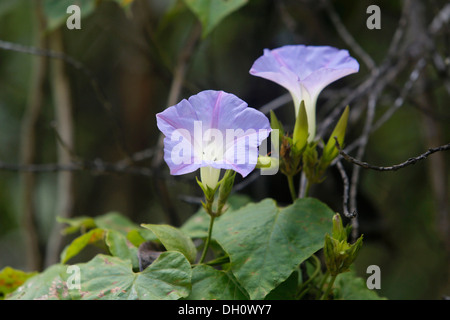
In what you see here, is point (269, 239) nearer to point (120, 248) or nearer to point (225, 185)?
point (225, 185)

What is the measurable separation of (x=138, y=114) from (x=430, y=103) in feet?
3.65

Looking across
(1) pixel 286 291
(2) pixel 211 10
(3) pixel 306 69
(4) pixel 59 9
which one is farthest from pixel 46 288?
(4) pixel 59 9

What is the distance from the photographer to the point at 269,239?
63 cm

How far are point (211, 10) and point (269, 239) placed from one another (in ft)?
2.00

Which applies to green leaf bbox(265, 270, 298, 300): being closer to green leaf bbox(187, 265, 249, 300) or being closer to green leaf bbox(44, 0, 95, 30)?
green leaf bbox(187, 265, 249, 300)

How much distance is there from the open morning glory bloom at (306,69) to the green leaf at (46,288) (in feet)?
1.38

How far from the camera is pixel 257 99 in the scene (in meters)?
1.43

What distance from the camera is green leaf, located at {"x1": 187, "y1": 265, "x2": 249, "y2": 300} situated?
0.62 m

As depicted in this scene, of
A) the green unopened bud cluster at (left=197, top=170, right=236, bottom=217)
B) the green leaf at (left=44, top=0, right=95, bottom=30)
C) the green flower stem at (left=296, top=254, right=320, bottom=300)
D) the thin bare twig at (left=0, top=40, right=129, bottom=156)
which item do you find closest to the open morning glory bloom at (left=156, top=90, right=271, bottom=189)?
the green unopened bud cluster at (left=197, top=170, right=236, bottom=217)

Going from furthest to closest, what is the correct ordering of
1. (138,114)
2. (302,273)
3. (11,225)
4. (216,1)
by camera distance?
(11,225), (138,114), (216,1), (302,273)

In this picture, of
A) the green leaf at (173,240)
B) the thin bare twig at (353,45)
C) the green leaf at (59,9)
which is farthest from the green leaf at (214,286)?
the green leaf at (59,9)
